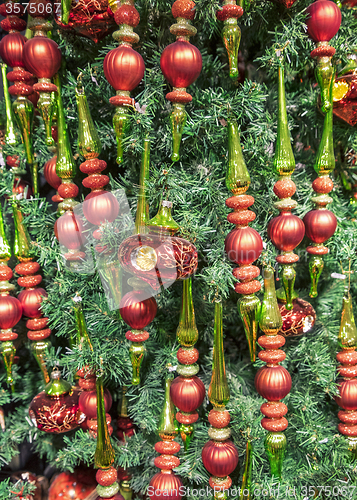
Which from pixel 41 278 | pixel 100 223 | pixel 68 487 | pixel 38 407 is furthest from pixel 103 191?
pixel 68 487

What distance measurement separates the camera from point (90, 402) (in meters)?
0.47

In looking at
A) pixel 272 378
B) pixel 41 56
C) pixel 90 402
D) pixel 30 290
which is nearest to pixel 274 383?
pixel 272 378

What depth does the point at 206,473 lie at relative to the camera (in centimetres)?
46

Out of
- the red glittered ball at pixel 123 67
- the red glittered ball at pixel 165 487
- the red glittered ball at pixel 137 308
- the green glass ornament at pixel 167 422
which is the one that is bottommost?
the red glittered ball at pixel 165 487

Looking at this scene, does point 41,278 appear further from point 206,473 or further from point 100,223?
point 206,473

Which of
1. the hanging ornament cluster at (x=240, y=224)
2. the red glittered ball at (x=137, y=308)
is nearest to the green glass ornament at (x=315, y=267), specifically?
the hanging ornament cluster at (x=240, y=224)

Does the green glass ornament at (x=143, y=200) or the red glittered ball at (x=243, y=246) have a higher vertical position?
the green glass ornament at (x=143, y=200)

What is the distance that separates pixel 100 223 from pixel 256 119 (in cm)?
22

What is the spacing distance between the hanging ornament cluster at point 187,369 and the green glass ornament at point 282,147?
17cm

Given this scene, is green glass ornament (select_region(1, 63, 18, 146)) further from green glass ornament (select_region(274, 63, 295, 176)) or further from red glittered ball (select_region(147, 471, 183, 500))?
red glittered ball (select_region(147, 471, 183, 500))

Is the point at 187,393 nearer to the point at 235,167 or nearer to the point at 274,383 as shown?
the point at 274,383

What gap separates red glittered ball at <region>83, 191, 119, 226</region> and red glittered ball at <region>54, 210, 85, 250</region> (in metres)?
0.03

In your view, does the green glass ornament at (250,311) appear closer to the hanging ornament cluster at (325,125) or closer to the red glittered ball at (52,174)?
the hanging ornament cluster at (325,125)

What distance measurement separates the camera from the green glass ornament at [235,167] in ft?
1.27
